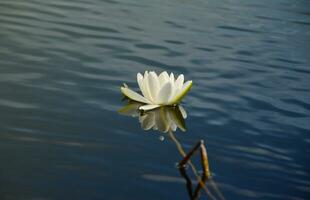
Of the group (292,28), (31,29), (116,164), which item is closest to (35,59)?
(31,29)

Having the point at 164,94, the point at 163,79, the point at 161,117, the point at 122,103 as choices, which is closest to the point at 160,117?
the point at 161,117

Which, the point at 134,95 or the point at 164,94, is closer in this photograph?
the point at 164,94

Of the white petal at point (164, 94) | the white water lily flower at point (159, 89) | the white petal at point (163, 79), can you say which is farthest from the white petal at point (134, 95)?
the white petal at point (163, 79)

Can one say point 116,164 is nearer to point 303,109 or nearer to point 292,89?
point 303,109

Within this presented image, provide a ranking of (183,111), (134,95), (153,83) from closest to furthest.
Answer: (153,83) < (134,95) < (183,111)

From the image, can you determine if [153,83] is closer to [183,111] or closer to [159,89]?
[159,89]

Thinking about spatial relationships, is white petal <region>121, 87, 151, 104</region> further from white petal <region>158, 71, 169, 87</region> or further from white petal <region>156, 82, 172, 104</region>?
white petal <region>158, 71, 169, 87</region>
